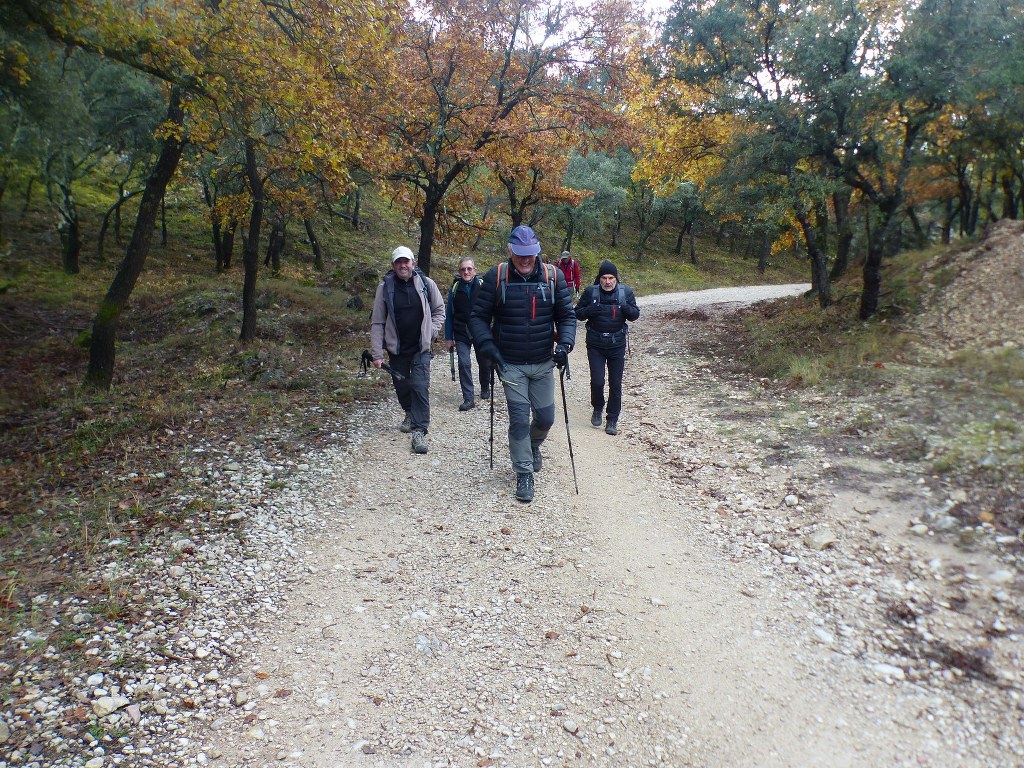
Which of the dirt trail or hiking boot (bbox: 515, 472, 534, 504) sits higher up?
hiking boot (bbox: 515, 472, 534, 504)

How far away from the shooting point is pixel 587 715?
367cm

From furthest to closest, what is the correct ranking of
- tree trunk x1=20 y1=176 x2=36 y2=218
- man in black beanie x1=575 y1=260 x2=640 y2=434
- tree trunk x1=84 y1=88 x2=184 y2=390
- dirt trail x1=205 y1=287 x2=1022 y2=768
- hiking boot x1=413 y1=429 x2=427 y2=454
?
tree trunk x1=20 y1=176 x2=36 y2=218, tree trunk x1=84 y1=88 x2=184 y2=390, man in black beanie x1=575 y1=260 x2=640 y2=434, hiking boot x1=413 y1=429 x2=427 y2=454, dirt trail x1=205 y1=287 x2=1022 y2=768

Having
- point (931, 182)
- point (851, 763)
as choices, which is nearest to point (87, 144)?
point (851, 763)

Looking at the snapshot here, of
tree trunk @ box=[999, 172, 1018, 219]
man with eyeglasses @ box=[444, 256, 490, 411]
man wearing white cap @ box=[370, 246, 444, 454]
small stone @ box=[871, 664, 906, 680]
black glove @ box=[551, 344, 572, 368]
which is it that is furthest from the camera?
tree trunk @ box=[999, 172, 1018, 219]

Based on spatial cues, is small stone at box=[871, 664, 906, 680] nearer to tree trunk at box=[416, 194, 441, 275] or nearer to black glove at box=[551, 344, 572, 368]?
black glove at box=[551, 344, 572, 368]

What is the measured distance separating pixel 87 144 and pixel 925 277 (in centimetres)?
3017

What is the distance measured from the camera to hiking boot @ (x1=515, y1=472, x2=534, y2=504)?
21.6 feet

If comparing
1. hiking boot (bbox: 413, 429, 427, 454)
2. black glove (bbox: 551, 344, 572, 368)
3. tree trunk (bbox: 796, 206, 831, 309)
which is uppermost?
tree trunk (bbox: 796, 206, 831, 309)

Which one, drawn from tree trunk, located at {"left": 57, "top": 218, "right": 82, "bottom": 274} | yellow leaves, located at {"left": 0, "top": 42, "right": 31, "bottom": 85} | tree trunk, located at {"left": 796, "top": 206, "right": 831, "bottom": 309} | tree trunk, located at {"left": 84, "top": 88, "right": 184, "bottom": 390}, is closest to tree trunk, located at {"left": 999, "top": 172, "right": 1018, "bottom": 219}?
tree trunk, located at {"left": 796, "top": 206, "right": 831, "bottom": 309}

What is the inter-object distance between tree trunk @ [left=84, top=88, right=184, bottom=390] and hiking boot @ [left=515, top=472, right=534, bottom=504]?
788 cm

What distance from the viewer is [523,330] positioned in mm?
6480

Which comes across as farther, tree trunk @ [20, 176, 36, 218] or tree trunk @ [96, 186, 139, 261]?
tree trunk @ [20, 176, 36, 218]

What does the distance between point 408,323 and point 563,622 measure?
4.60 m

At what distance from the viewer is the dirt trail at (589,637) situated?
3430mm
